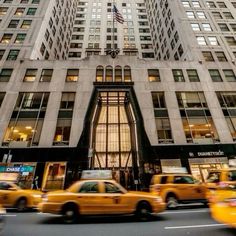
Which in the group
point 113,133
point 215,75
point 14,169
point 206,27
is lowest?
point 14,169

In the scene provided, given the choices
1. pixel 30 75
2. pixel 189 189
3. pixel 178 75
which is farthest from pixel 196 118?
pixel 30 75

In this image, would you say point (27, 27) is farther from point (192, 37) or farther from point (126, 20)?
point (126, 20)

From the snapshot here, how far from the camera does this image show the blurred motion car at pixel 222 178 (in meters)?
10.00

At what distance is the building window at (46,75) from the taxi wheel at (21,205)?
1842 centimetres

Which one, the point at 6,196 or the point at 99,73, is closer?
the point at 6,196

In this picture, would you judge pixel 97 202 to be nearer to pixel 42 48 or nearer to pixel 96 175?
pixel 96 175

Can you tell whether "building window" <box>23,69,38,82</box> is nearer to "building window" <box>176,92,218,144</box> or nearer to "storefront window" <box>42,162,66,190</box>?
"storefront window" <box>42,162,66,190</box>

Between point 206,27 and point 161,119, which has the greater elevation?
point 206,27

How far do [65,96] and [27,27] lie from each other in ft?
55.9

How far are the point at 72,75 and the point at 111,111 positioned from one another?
747cm

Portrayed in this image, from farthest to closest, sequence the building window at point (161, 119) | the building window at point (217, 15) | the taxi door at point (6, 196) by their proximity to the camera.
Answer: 1. the building window at point (217, 15)
2. the building window at point (161, 119)
3. the taxi door at point (6, 196)

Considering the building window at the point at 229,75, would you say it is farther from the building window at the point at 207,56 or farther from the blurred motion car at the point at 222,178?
the blurred motion car at the point at 222,178

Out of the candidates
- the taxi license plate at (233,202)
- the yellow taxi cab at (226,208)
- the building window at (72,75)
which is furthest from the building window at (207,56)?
the taxi license plate at (233,202)

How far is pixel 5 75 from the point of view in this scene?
25906 mm
